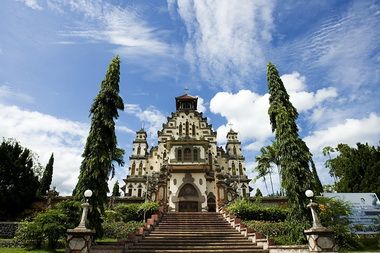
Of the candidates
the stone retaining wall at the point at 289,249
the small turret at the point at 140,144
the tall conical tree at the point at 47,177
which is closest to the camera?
the stone retaining wall at the point at 289,249

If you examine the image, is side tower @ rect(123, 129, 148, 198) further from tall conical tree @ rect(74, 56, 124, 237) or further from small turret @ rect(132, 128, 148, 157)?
tall conical tree @ rect(74, 56, 124, 237)

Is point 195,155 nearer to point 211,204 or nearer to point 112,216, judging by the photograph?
point 211,204

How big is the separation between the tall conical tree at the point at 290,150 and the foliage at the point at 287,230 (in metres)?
0.60

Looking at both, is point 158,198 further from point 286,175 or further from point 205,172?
point 286,175

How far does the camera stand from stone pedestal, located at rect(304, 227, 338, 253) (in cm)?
1108

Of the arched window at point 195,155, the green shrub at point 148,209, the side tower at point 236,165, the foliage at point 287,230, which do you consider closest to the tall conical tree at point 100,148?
the green shrub at point 148,209

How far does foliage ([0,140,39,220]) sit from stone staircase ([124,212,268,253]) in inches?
556

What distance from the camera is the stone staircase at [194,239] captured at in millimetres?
14312

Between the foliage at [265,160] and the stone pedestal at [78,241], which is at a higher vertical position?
the foliage at [265,160]

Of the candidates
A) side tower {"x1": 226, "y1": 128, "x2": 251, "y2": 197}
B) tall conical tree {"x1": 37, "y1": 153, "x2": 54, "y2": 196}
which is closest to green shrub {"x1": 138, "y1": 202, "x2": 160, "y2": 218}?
tall conical tree {"x1": 37, "y1": 153, "x2": 54, "y2": 196}

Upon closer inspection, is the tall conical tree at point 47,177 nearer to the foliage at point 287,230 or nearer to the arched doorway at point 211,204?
the arched doorway at point 211,204

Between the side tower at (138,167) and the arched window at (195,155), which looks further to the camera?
the side tower at (138,167)

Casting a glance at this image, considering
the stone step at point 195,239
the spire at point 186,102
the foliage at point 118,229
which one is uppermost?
the spire at point 186,102

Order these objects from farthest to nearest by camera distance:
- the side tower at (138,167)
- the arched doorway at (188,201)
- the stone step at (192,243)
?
the side tower at (138,167)
the arched doorway at (188,201)
the stone step at (192,243)
